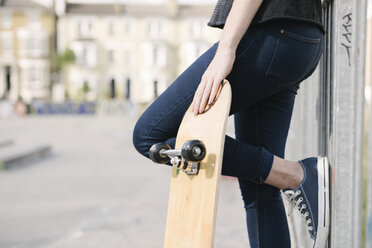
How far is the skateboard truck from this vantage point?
1652 mm

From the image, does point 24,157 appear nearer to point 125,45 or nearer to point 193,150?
point 193,150

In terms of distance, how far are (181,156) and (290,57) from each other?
512 mm

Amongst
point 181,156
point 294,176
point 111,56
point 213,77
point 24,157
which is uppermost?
point 213,77

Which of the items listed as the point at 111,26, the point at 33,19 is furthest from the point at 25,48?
the point at 111,26

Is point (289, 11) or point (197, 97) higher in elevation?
point (289, 11)

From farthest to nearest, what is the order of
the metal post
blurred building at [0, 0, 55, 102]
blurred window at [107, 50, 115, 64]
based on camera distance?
blurred window at [107, 50, 115, 64], blurred building at [0, 0, 55, 102], the metal post

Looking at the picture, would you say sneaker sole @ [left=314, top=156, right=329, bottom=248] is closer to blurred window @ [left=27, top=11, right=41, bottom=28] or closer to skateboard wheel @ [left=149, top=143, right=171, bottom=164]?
skateboard wheel @ [left=149, top=143, right=171, bottom=164]

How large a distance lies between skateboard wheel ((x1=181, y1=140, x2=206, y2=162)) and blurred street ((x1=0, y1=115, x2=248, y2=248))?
1679mm

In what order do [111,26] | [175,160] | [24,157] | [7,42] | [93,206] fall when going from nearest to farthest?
[175,160]
[93,206]
[24,157]
[7,42]
[111,26]

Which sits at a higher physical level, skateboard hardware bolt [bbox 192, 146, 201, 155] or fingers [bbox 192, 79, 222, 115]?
fingers [bbox 192, 79, 222, 115]

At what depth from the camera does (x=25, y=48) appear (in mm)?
46969

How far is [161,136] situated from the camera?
1.86m

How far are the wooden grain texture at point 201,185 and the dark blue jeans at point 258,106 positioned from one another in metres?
0.07

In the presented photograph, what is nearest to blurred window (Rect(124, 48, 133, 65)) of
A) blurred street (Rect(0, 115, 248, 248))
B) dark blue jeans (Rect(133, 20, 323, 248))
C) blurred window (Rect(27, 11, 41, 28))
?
blurred window (Rect(27, 11, 41, 28))
